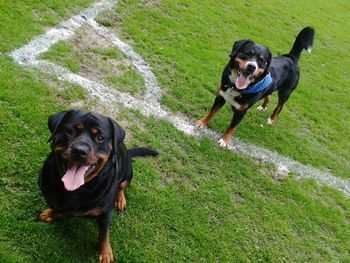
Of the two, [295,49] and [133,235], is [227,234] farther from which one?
[295,49]

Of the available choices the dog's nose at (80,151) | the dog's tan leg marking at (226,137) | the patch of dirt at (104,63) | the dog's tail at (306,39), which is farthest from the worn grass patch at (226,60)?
the dog's nose at (80,151)

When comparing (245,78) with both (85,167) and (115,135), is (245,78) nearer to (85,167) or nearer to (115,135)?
(115,135)

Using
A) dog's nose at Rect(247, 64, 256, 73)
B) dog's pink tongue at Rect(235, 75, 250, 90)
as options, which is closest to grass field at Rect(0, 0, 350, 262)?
dog's pink tongue at Rect(235, 75, 250, 90)

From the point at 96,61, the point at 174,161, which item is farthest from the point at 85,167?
the point at 96,61

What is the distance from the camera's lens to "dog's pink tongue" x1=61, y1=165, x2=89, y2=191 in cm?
378

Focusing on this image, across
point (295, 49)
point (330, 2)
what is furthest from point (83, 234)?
point (330, 2)

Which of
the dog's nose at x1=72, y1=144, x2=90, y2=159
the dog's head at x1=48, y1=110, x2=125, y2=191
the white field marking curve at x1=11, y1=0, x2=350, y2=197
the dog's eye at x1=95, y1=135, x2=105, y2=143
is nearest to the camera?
the dog's nose at x1=72, y1=144, x2=90, y2=159

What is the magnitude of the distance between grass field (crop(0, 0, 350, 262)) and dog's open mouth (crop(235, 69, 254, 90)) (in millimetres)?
1207

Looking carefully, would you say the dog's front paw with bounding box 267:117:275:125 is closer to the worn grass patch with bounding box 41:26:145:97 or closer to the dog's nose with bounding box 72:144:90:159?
the worn grass patch with bounding box 41:26:145:97

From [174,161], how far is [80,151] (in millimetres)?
2970

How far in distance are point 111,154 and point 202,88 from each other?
4660 mm

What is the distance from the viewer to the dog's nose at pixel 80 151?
358 centimetres

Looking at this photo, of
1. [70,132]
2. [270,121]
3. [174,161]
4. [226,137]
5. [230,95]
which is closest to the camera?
[70,132]

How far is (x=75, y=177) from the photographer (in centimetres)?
381
